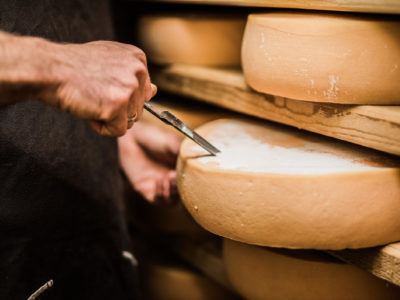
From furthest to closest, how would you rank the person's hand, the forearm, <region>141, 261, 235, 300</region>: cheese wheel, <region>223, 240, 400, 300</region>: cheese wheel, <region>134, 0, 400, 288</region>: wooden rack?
<region>141, 261, 235, 300</region>: cheese wheel → the person's hand → <region>223, 240, 400, 300</region>: cheese wheel → <region>134, 0, 400, 288</region>: wooden rack → the forearm

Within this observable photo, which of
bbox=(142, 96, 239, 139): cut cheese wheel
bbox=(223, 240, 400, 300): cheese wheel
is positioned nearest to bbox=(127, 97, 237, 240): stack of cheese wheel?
bbox=(142, 96, 239, 139): cut cheese wheel

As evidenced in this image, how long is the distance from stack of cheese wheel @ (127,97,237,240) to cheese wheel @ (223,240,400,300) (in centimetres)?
31

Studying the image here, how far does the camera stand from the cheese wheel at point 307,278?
2.65 ft

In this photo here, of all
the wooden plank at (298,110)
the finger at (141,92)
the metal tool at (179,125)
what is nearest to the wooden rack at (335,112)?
the wooden plank at (298,110)

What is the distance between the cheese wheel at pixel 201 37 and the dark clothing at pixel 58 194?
0.47 feet

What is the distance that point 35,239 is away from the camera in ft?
2.81

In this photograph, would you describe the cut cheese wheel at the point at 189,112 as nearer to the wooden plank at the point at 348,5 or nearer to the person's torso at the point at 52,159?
the person's torso at the point at 52,159

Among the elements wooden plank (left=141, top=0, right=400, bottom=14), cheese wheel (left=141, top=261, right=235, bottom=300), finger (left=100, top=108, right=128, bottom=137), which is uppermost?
wooden plank (left=141, top=0, right=400, bottom=14)

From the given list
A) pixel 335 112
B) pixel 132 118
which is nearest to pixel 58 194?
pixel 132 118

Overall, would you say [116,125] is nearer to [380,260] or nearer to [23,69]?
[23,69]

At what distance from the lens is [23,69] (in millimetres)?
558

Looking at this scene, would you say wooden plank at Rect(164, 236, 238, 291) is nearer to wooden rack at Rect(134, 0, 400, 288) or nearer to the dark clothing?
the dark clothing

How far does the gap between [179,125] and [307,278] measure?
0.33 meters

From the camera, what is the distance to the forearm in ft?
1.82
